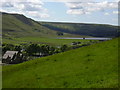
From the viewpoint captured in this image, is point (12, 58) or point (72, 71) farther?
point (12, 58)

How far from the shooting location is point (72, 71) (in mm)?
21125

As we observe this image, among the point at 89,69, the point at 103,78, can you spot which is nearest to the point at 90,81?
the point at 103,78

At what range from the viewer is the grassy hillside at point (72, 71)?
18.1 m

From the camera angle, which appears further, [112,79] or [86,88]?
[112,79]

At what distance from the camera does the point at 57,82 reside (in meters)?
18.7

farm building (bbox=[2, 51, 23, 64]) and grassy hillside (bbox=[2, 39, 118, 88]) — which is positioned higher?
grassy hillside (bbox=[2, 39, 118, 88])

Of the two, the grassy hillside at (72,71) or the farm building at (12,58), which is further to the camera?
the farm building at (12,58)

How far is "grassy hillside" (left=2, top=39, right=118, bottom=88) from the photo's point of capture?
18.1 meters

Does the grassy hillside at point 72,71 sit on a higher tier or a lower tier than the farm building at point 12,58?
higher

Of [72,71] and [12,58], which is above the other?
[72,71]

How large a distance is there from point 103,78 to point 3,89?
9.34m

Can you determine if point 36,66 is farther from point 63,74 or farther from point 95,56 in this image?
point 95,56

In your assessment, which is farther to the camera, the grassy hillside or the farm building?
the farm building

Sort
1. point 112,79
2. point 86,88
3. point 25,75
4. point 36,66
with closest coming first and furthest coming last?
point 86,88 → point 112,79 → point 25,75 → point 36,66
